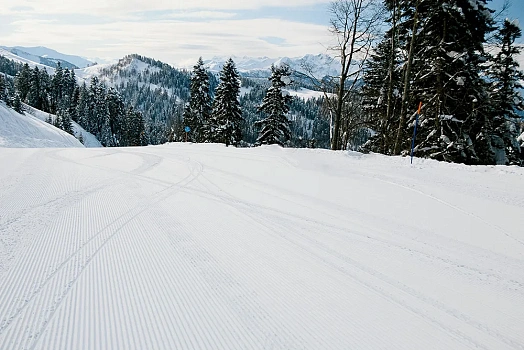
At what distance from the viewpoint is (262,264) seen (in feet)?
12.7

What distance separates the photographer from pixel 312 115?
180750 millimetres

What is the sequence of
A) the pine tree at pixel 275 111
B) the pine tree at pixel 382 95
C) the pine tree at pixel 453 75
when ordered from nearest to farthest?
the pine tree at pixel 453 75 → the pine tree at pixel 382 95 → the pine tree at pixel 275 111

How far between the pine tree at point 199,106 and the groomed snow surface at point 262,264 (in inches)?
1139

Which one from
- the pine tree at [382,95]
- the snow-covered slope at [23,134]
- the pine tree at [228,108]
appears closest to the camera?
the pine tree at [382,95]

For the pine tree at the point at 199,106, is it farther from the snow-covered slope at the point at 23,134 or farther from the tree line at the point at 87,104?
the tree line at the point at 87,104

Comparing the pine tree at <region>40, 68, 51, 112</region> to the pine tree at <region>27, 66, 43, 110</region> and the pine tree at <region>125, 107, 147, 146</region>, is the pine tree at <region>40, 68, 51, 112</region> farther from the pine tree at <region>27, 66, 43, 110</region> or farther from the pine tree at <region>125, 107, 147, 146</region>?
the pine tree at <region>125, 107, 147, 146</region>

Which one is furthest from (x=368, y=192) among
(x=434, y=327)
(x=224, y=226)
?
(x=434, y=327)

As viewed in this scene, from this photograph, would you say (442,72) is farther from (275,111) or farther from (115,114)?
(115,114)

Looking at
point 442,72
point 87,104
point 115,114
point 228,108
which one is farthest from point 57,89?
point 442,72

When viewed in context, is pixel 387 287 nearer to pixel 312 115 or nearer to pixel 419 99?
pixel 419 99

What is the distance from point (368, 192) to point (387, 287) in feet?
12.3

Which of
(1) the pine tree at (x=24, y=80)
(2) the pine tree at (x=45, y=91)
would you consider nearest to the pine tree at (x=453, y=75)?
(2) the pine tree at (x=45, y=91)

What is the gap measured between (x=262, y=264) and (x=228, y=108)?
2883 centimetres

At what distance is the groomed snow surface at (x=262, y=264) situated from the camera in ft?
8.84
